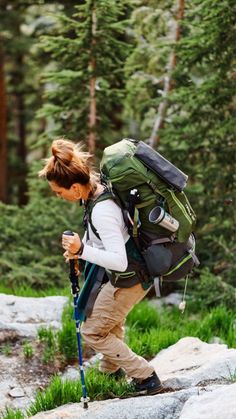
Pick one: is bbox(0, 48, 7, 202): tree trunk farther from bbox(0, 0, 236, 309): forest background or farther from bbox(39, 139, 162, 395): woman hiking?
bbox(39, 139, 162, 395): woman hiking

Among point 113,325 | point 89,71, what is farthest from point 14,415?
point 89,71

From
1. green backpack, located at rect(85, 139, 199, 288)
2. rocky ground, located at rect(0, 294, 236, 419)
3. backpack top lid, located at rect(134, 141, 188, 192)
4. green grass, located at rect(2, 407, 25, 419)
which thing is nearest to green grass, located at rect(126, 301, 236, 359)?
rocky ground, located at rect(0, 294, 236, 419)

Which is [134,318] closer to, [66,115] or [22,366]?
[22,366]

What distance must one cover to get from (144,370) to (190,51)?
5.11 m

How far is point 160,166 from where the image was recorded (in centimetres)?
416

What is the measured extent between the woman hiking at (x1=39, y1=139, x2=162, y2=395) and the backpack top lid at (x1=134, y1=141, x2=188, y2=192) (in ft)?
1.16

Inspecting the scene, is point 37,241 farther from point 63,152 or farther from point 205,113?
point 63,152

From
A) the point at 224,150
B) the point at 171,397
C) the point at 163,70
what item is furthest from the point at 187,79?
the point at 171,397

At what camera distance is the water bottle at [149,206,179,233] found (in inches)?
163

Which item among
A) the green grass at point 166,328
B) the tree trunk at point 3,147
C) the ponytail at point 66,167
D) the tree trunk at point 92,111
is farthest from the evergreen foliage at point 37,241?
the tree trunk at point 3,147

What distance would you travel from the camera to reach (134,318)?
6.93 m

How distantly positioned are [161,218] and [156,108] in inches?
253

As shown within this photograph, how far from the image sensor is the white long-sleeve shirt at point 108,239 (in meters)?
4.08

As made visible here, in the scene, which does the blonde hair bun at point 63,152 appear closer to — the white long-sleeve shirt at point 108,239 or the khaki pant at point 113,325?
the white long-sleeve shirt at point 108,239
